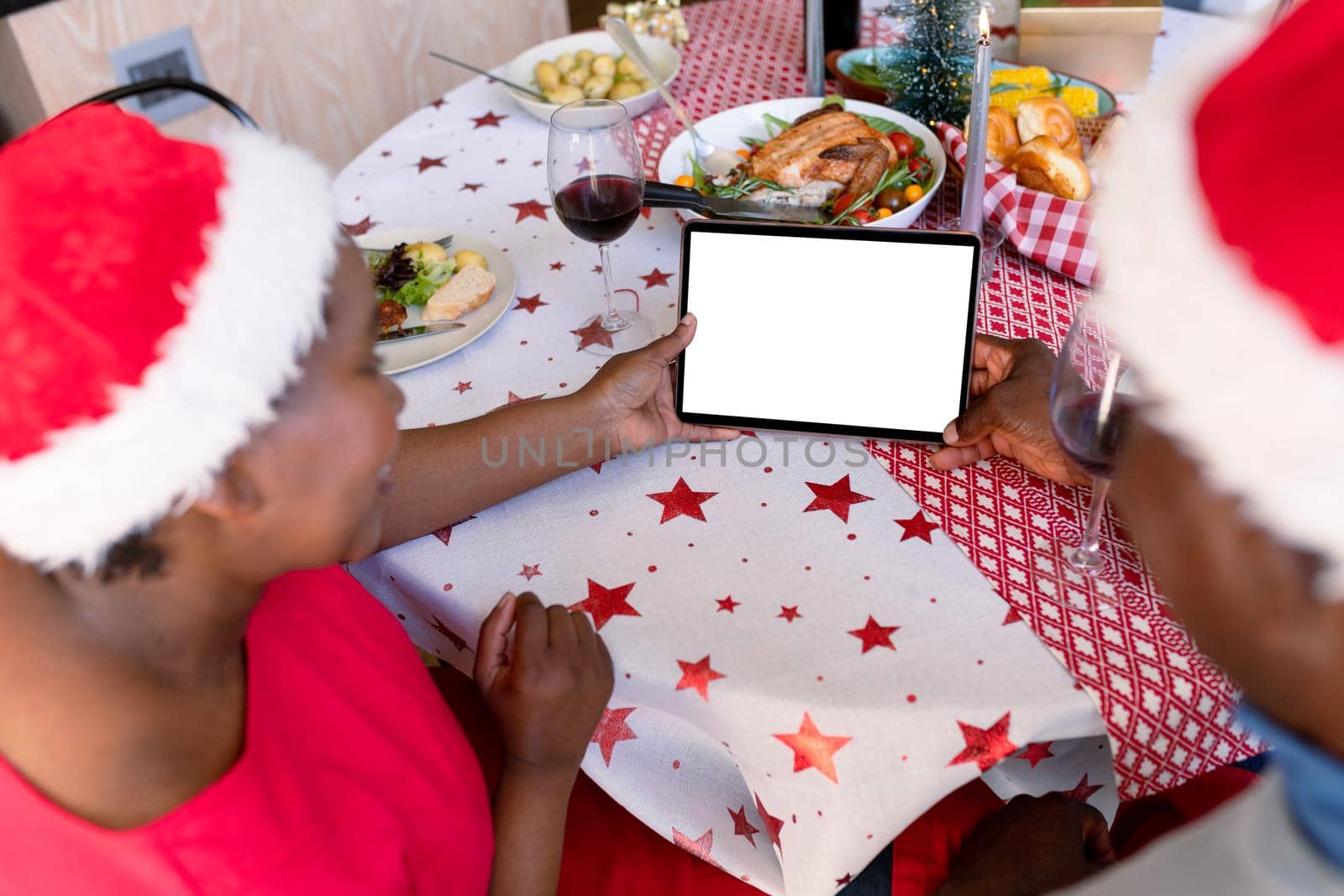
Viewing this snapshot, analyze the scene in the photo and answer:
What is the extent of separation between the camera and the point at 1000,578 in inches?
32.9

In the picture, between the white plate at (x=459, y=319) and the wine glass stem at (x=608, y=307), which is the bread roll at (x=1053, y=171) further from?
the white plate at (x=459, y=319)

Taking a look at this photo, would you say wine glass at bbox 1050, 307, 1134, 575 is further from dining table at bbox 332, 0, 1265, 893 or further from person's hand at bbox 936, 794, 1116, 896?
person's hand at bbox 936, 794, 1116, 896

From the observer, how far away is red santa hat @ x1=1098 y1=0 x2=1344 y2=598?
39cm

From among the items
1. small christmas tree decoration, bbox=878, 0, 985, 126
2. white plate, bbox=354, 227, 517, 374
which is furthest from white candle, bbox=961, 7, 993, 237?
white plate, bbox=354, 227, 517, 374

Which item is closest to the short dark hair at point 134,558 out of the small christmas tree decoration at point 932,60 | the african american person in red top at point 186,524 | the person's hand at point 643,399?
the african american person in red top at point 186,524

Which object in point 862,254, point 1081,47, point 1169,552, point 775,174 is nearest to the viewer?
point 1169,552

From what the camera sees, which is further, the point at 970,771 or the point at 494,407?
the point at 494,407

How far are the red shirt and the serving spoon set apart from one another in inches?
31.3

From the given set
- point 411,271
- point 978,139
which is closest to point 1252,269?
point 978,139

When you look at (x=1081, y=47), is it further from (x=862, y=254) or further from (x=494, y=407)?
(x=494, y=407)

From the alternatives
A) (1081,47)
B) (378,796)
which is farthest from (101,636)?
(1081,47)

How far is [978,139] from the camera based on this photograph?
3.66 ft

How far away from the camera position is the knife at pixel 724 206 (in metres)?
1.22

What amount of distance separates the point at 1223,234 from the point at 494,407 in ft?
2.64
